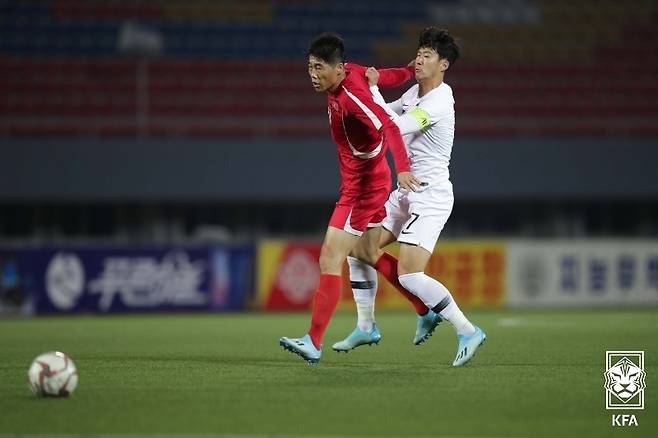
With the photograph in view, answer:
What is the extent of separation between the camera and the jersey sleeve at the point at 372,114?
6.84 meters

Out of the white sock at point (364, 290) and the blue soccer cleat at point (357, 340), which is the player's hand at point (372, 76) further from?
the blue soccer cleat at point (357, 340)

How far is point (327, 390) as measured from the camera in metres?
5.94

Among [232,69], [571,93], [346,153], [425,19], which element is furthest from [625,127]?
[346,153]

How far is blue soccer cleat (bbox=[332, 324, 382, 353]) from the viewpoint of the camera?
25.3ft

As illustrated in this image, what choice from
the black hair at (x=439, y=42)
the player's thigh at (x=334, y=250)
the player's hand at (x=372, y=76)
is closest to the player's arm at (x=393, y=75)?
the player's hand at (x=372, y=76)

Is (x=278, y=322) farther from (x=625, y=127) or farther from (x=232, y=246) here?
(x=625, y=127)

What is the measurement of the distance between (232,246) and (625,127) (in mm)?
8154

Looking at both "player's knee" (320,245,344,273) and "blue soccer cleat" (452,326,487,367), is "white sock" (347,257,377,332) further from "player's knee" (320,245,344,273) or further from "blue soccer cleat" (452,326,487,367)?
"blue soccer cleat" (452,326,487,367)

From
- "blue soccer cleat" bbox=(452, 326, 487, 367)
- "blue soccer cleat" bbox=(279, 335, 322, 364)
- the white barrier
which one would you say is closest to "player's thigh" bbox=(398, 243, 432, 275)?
"blue soccer cleat" bbox=(452, 326, 487, 367)

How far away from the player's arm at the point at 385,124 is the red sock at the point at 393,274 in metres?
1.09

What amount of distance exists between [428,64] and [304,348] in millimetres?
2076

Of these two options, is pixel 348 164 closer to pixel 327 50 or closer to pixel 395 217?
pixel 395 217

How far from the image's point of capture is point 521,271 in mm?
18469

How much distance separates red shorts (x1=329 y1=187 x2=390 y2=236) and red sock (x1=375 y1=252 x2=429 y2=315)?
0.48m
